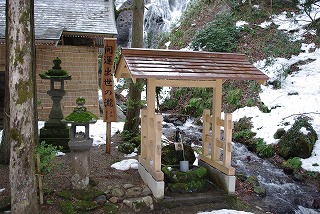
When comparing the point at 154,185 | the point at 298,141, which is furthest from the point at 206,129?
the point at 298,141

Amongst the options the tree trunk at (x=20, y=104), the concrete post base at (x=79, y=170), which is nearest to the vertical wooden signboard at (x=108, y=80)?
the concrete post base at (x=79, y=170)

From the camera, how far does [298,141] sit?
31.5 feet

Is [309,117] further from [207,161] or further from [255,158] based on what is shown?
[207,161]

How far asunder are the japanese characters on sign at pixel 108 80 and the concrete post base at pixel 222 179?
9.44 feet

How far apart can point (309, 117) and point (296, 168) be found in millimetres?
2906

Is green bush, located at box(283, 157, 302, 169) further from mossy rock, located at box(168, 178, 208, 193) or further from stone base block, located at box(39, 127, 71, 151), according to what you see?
stone base block, located at box(39, 127, 71, 151)

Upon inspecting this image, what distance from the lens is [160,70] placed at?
5789 mm

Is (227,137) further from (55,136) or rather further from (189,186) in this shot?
(55,136)

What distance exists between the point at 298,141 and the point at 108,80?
634 cm

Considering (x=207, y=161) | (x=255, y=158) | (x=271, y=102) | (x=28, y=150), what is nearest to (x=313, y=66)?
(x=271, y=102)

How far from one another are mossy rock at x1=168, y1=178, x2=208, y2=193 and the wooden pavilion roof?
7.60 feet

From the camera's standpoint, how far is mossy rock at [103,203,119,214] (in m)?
5.53

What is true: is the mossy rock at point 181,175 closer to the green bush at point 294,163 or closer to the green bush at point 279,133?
the green bush at point 294,163

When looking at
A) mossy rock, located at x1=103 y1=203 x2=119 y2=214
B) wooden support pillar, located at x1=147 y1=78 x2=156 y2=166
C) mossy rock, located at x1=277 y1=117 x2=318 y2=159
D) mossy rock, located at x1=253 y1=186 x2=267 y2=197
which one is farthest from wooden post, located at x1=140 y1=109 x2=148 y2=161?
mossy rock, located at x1=277 y1=117 x2=318 y2=159
